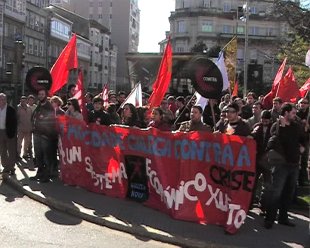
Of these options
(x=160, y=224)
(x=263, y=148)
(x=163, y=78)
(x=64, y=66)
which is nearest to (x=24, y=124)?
(x=64, y=66)

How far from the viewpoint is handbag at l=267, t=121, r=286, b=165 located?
7535 mm

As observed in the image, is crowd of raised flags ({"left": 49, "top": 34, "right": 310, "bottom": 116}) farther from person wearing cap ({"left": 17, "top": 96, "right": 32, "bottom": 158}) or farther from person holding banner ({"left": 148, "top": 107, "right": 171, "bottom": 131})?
person wearing cap ({"left": 17, "top": 96, "right": 32, "bottom": 158})

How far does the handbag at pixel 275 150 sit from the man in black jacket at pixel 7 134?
5999mm

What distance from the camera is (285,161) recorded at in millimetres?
7539

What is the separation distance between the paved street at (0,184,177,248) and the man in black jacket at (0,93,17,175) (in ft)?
8.86

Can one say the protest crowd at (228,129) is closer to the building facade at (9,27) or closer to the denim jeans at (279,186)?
the denim jeans at (279,186)

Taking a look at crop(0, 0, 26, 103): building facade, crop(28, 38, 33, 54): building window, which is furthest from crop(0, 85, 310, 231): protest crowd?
crop(28, 38, 33, 54): building window

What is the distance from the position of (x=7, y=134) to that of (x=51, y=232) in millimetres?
4697

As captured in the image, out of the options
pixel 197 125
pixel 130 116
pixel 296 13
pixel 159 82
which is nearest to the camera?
pixel 197 125

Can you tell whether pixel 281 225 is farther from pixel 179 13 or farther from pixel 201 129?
pixel 179 13

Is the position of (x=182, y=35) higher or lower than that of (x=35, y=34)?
higher

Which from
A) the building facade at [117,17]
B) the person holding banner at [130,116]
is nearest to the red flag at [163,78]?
the person holding banner at [130,116]

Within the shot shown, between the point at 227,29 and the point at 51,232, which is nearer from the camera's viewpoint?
the point at 51,232

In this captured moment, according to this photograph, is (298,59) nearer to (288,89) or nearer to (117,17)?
(288,89)
